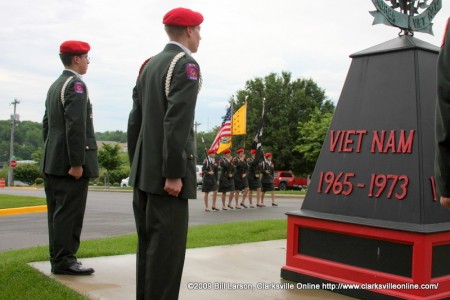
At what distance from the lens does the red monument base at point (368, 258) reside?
14.0 feet

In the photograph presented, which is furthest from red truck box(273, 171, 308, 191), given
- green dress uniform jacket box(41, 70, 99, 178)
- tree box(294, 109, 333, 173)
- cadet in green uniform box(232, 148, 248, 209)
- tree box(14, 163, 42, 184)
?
green dress uniform jacket box(41, 70, 99, 178)

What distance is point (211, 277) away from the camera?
209 inches

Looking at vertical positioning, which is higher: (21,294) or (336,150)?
(336,150)

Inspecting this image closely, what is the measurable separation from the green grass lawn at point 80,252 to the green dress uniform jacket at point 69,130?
1001 mm

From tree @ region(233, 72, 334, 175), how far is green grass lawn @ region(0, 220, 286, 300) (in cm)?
3354

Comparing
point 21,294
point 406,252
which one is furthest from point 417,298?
point 21,294

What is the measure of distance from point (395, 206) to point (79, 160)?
2.87 metres

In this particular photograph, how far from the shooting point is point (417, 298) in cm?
422

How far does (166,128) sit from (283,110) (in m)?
42.4

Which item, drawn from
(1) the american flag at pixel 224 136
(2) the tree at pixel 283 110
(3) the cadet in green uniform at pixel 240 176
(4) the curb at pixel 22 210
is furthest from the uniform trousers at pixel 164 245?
(2) the tree at pixel 283 110

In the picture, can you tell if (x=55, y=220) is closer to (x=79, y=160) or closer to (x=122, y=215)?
(x=79, y=160)

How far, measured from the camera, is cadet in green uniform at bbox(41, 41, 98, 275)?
204 inches

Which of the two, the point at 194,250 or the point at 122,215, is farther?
the point at 122,215

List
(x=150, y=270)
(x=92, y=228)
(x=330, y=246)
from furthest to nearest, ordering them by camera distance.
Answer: (x=92, y=228), (x=330, y=246), (x=150, y=270)
